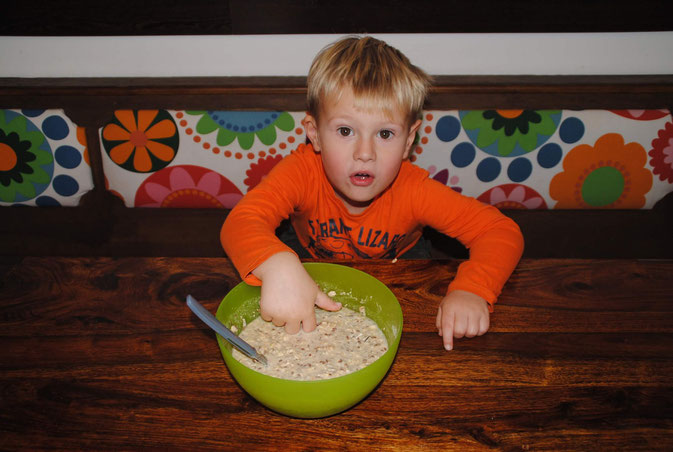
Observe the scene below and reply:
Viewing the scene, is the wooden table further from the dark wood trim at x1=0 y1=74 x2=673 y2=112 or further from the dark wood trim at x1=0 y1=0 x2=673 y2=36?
the dark wood trim at x1=0 y1=0 x2=673 y2=36

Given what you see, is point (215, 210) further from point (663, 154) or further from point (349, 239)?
point (663, 154)

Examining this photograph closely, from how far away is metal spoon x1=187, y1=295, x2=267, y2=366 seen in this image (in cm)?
68

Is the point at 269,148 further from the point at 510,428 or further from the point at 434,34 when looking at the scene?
the point at 510,428

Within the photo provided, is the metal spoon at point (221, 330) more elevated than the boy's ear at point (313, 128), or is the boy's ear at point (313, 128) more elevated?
the boy's ear at point (313, 128)

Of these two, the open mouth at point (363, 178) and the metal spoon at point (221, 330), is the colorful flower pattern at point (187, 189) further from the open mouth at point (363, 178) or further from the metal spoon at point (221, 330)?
the metal spoon at point (221, 330)

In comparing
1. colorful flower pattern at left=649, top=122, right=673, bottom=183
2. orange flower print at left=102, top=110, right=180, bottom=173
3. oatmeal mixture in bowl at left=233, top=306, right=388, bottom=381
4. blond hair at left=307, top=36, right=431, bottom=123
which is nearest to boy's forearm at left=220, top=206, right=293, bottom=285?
oatmeal mixture in bowl at left=233, top=306, right=388, bottom=381

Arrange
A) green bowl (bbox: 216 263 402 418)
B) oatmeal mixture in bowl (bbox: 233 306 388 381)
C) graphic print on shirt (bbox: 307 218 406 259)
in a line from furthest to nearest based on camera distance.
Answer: graphic print on shirt (bbox: 307 218 406 259) → oatmeal mixture in bowl (bbox: 233 306 388 381) → green bowl (bbox: 216 263 402 418)

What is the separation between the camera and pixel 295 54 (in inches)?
66.7

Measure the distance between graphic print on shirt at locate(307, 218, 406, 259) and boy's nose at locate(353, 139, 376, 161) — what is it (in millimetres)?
344

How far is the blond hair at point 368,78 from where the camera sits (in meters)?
1.06

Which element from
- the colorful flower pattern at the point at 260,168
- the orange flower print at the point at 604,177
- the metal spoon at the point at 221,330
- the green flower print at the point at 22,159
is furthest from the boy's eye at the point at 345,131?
the green flower print at the point at 22,159

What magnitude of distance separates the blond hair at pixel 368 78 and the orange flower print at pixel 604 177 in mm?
888

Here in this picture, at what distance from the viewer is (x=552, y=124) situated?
1678 millimetres

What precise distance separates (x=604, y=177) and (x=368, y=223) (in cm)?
102
